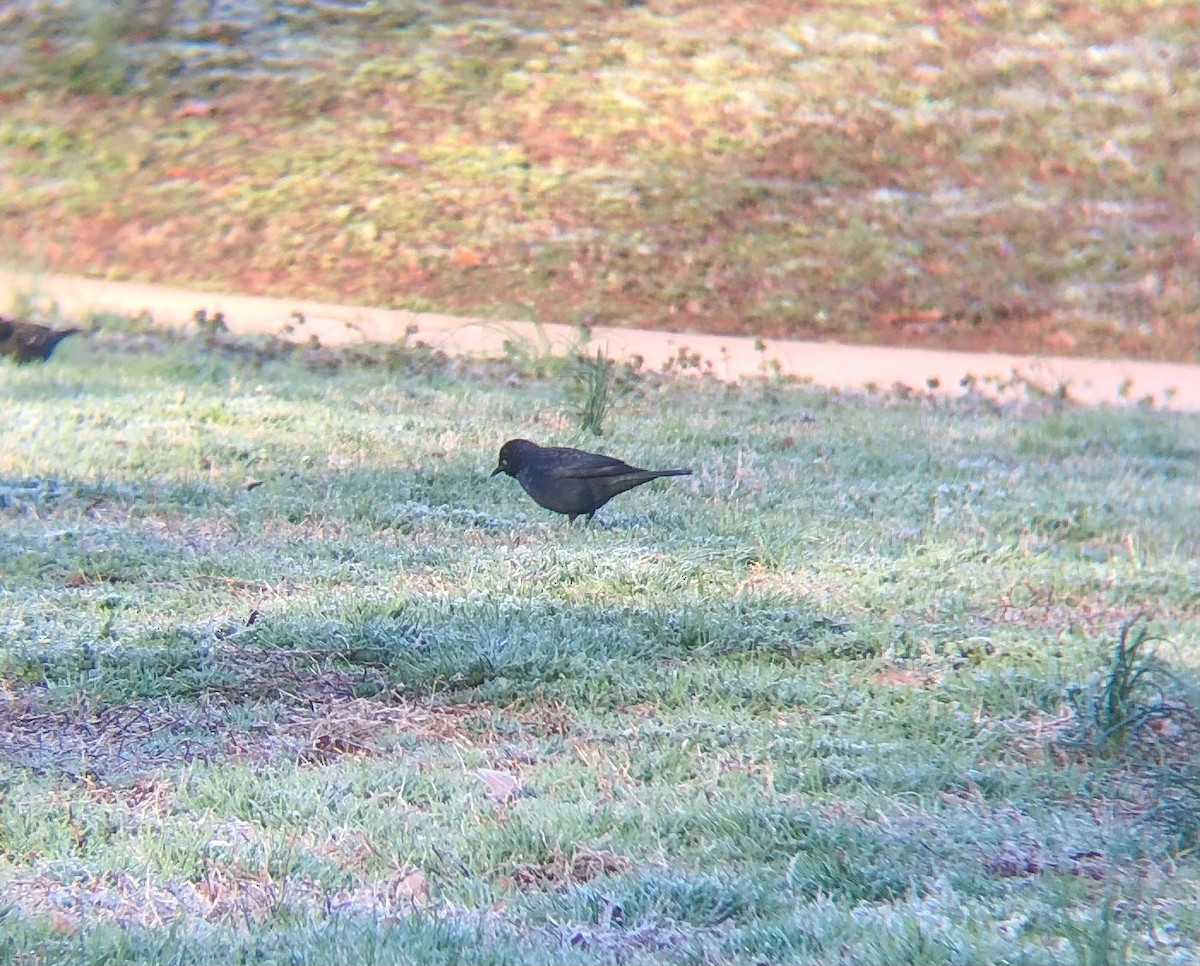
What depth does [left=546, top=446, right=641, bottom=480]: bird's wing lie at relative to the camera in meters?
4.71

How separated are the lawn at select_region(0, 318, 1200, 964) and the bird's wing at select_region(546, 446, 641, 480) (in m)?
0.20

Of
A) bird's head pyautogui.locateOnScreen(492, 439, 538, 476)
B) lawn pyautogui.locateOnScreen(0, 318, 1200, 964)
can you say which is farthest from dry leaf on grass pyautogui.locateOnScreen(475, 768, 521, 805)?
bird's head pyautogui.locateOnScreen(492, 439, 538, 476)

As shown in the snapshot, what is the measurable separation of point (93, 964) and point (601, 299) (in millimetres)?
4706

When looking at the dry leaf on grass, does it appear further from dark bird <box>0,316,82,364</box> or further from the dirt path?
dark bird <box>0,316,82,364</box>

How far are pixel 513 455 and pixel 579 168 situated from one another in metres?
3.05

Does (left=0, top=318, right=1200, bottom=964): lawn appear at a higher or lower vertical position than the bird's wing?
lower

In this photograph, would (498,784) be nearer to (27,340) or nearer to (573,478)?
(573,478)

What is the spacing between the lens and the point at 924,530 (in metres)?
5.18

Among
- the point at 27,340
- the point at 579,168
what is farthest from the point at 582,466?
the point at 579,168

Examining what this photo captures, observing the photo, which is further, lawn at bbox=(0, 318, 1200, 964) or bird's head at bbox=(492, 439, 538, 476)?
bird's head at bbox=(492, 439, 538, 476)

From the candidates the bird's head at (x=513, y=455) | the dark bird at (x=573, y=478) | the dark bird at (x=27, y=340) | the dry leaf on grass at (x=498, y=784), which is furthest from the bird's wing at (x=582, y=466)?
the dark bird at (x=27, y=340)

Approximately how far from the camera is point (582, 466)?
4715 millimetres

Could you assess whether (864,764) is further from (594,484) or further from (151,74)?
(151,74)

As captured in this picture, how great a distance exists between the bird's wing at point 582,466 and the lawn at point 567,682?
204 millimetres
